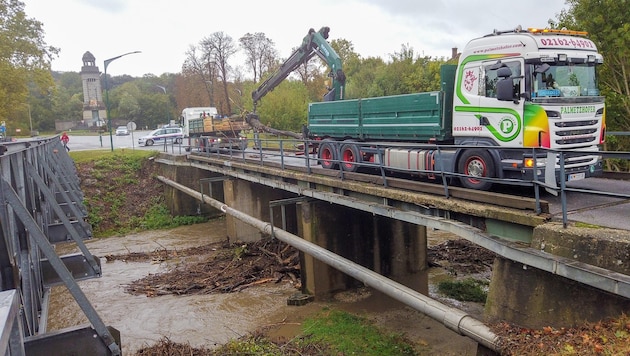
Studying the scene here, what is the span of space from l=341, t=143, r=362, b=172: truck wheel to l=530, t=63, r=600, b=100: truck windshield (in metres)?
4.99

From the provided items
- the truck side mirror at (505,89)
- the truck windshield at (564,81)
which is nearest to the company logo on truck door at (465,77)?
the truck side mirror at (505,89)

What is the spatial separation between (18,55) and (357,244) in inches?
1119

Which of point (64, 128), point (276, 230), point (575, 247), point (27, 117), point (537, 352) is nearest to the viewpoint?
point (537, 352)

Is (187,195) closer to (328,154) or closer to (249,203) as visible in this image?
(249,203)

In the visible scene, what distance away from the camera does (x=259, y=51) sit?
170 ft

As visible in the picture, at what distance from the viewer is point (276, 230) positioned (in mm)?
11477

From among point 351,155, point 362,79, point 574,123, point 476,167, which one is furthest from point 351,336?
point 362,79

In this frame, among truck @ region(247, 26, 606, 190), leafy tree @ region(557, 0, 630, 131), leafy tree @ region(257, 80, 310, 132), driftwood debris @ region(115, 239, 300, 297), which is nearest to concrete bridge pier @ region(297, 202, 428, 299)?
Answer: driftwood debris @ region(115, 239, 300, 297)

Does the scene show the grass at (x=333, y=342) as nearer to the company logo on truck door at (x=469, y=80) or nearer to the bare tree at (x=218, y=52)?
the company logo on truck door at (x=469, y=80)

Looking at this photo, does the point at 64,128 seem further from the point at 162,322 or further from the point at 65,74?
the point at 162,322

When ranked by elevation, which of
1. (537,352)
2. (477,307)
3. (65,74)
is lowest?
(477,307)

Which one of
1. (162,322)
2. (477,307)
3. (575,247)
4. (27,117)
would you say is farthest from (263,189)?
(27,117)

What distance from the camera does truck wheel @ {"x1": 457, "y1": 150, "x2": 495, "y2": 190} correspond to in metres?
8.34

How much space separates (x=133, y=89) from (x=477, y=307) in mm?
97368
